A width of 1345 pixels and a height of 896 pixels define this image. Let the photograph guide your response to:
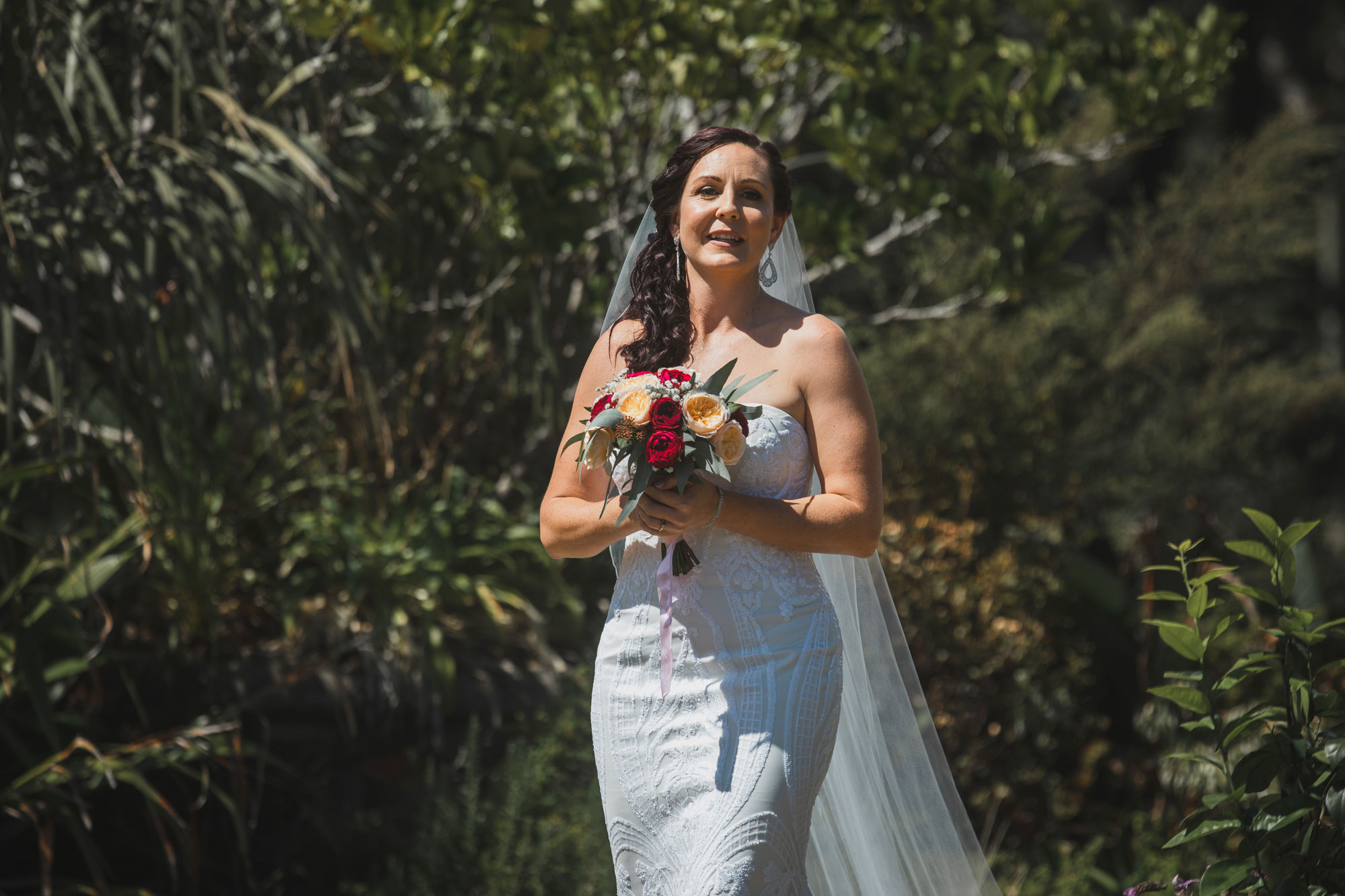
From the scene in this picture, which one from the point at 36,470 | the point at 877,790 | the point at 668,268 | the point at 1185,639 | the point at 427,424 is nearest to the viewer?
the point at 1185,639

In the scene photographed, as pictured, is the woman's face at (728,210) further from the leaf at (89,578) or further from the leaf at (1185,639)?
the leaf at (89,578)

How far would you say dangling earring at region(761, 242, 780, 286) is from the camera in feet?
9.21

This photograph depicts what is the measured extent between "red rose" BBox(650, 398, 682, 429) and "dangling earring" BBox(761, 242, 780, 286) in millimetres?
708

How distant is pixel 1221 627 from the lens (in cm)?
231

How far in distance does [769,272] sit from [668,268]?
0.29m

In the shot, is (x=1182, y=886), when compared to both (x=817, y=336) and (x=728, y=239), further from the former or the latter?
(x=728, y=239)

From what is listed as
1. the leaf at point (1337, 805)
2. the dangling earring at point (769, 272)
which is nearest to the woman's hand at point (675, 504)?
the dangling earring at point (769, 272)

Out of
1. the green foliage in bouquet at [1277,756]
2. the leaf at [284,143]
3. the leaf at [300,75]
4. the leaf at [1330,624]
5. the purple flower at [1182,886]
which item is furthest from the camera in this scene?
the leaf at [300,75]

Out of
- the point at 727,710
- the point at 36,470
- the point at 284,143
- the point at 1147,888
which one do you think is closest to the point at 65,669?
the point at 36,470

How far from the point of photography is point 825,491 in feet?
8.00

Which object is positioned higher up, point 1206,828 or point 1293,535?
point 1293,535

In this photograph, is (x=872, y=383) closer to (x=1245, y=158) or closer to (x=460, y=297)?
(x=460, y=297)

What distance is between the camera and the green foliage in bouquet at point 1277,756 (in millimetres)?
2268

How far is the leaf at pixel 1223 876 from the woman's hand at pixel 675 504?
3.87 ft
